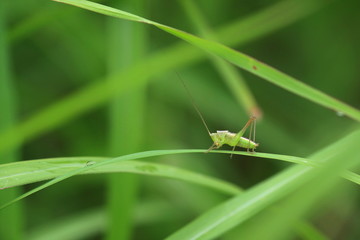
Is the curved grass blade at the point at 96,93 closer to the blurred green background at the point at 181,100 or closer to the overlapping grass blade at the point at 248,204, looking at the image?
the blurred green background at the point at 181,100

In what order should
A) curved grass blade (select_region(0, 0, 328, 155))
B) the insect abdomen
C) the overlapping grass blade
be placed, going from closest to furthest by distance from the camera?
1. the overlapping grass blade
2. the insect abdomen
3. curved grass blade (select_region(0, 0, 328, 155))

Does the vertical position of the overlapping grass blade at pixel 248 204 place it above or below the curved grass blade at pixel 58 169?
below

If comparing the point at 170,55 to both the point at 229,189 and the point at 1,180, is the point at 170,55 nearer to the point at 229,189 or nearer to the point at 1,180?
the point at 229,189

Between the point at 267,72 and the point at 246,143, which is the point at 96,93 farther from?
the point at 267,72

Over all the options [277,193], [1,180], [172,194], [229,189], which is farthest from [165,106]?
[1,180]

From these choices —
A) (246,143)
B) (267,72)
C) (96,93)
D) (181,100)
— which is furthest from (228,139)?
(181,100)

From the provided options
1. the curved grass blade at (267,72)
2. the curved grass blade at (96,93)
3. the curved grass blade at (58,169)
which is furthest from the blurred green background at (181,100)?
the curved grass blade at (58,169)

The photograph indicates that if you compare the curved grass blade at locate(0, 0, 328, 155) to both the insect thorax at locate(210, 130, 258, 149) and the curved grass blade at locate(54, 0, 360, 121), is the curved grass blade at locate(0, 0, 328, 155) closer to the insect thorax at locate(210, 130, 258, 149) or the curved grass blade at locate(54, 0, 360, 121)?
the insect thorax at locate(210, 130, 258, 149)

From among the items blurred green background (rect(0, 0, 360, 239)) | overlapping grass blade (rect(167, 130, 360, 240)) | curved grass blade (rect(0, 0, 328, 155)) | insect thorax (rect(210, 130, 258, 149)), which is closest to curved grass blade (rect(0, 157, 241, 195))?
overlapping grass blade (rect(167, 130, 360, 240))
